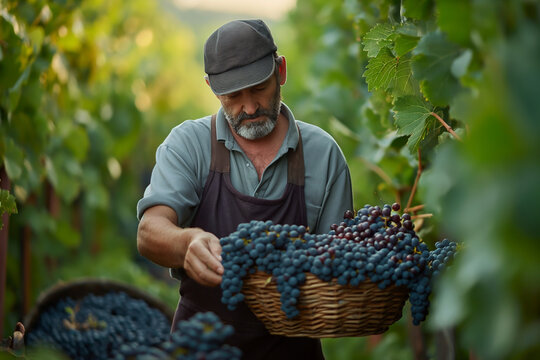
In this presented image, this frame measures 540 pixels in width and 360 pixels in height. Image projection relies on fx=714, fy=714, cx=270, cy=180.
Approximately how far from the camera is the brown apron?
2600 mm

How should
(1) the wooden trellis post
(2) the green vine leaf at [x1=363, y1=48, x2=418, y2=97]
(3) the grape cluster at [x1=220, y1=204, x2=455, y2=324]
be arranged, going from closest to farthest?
(3) the grape cluster at [x1=220, y1=204, x2=455, y2=324] < (2) the green vine leaf at [x1=363, y1=48, x2=418, y2=97] < (1) the wooden trellis post

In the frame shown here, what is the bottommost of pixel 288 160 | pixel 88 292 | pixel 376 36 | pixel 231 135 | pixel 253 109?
pixel 88 292

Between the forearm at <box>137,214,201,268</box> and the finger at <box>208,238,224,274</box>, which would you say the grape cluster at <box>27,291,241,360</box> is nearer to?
the forearm at <box>137,214,201,268</box>

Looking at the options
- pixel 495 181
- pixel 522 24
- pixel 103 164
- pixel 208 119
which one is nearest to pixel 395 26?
pixel 208 119

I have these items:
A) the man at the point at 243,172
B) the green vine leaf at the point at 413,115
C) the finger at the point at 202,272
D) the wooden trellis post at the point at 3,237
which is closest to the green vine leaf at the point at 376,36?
the green vine leaf at the point at 413,115

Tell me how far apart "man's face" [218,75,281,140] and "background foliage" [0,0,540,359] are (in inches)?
14.7

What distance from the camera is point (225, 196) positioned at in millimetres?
2705

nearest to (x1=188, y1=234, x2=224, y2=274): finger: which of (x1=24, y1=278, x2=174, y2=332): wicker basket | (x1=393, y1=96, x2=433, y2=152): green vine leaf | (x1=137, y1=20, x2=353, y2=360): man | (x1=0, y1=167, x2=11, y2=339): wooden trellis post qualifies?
(x1=137, y1=20, x2=353, y2=360): man

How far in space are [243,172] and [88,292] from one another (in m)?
1.98

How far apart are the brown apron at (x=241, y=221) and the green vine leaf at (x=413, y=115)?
0.52m

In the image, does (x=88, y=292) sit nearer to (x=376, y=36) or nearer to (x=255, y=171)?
(x=255, y=171)

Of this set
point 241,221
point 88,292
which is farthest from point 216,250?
Result: point 88,292

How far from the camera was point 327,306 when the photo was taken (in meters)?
2.06

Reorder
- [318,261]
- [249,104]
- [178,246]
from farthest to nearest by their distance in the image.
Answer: [249,104], [178,246], [318,261]
